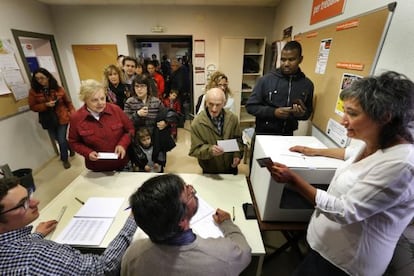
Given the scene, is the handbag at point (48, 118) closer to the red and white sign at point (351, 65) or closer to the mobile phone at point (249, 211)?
the mobile phone at point (249, 211)

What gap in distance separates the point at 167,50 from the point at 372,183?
4.74 m

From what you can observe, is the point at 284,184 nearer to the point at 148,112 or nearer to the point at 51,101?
the point at 148,112

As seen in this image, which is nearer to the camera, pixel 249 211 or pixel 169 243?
pixel 169 243

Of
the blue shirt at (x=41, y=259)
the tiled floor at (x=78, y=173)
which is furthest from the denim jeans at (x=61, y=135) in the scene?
the blue shirt at (x=41, y=259)

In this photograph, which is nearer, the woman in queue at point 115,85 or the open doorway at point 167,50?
the woman in queue at point 115,85

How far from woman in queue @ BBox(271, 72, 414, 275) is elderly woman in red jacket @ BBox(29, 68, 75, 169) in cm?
326

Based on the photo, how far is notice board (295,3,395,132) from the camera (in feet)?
4.22


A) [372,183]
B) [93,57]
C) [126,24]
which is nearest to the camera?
[372,183]

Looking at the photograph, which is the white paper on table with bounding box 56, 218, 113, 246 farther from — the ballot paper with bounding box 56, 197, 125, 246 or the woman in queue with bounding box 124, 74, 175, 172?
the woman in queue with bounding box 124, 74, 175, 172

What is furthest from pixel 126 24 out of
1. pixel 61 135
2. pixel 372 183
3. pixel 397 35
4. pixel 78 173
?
pixel 372 183

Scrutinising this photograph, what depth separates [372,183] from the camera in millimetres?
685

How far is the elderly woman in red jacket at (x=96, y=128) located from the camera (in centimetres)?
160

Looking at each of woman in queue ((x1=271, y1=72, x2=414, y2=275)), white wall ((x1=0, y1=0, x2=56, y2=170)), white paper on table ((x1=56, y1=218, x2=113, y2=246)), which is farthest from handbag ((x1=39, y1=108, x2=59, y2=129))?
woman in queue ((x1=271, y1=72, x2=414, y2=275))

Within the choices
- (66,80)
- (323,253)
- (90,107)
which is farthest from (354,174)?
(66,80)
